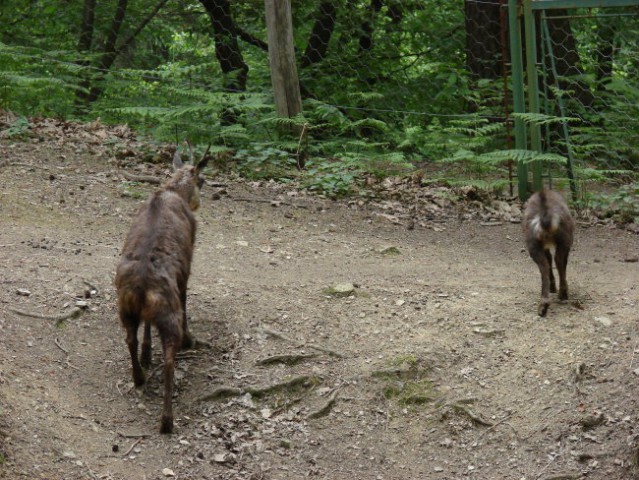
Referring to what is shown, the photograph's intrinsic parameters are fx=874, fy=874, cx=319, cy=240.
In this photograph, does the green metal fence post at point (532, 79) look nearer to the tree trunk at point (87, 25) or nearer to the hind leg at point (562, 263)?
the hind leg at point (562, 263)

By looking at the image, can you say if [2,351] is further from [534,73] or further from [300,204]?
[534,73]

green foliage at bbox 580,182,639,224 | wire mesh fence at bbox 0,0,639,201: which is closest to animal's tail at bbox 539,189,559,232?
wire mesh fence at bbox 0,0,639,201

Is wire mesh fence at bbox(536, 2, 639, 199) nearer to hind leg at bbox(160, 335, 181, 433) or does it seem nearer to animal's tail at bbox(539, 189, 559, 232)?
animal's tail at bbox(539, 189, 559, 232)

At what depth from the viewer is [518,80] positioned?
982cm

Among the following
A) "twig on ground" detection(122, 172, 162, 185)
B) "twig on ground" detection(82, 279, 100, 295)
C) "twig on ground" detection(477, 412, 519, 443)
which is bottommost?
"twig on ground" detection(477, 412, 519, 443)

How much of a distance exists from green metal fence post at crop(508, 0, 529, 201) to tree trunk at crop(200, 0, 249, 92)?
4570mm

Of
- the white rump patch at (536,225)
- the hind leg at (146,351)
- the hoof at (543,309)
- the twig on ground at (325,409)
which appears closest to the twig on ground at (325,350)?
the twig on ground at (325,409)

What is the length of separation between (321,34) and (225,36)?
144cm

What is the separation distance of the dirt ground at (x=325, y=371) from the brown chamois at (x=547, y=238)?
0.19 m

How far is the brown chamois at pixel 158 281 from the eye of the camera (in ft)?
18.3

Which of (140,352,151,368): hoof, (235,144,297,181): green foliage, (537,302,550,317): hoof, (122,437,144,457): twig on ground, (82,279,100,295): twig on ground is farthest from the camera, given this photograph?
(235,144,297,181): green foliage

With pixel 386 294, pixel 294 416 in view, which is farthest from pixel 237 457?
pixel 386 294

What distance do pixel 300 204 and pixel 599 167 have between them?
4007mm

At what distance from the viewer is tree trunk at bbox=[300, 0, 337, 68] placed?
1300cm
